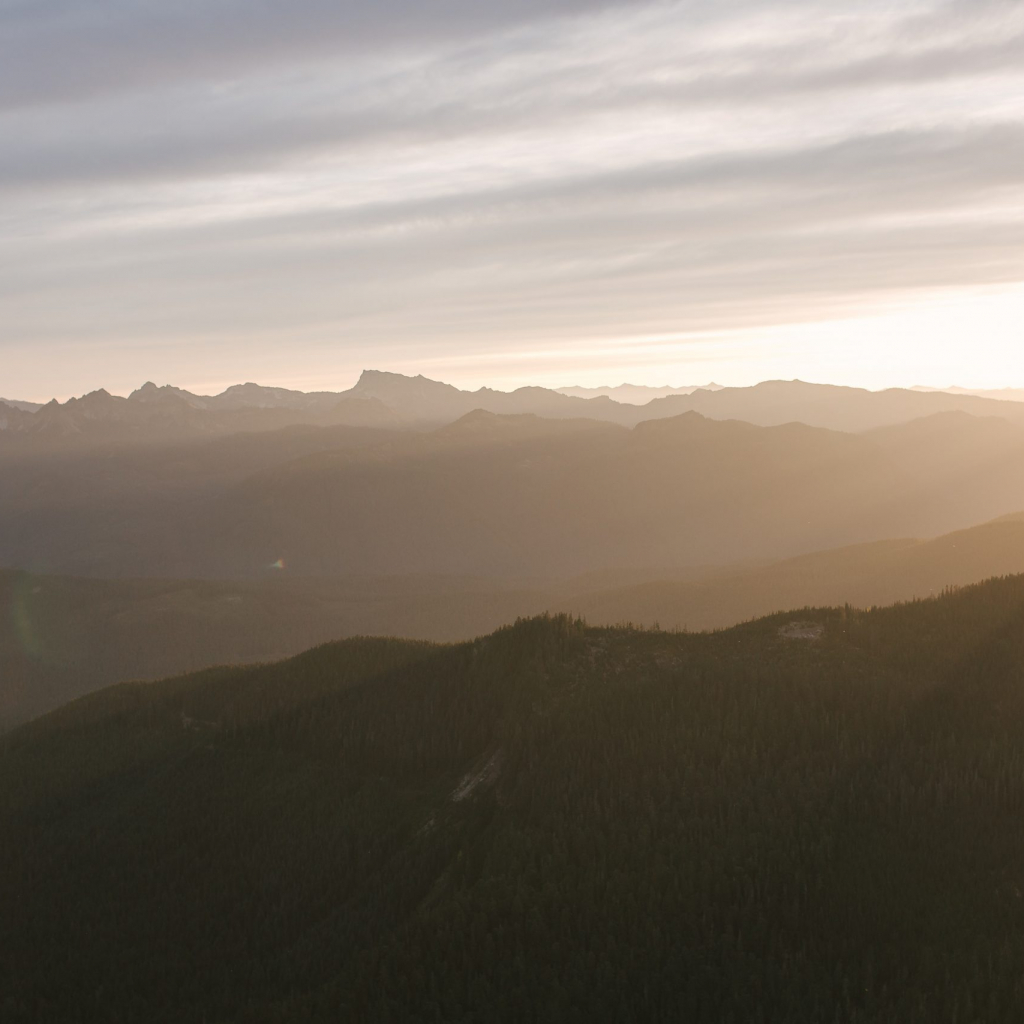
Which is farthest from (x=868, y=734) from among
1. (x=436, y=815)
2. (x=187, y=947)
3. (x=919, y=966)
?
(x=187, y=947)

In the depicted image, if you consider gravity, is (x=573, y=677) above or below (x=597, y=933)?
above

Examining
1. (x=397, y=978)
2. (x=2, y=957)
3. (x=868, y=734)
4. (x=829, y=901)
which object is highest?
(x=868, y=734)

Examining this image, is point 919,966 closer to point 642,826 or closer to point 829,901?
point 829,901

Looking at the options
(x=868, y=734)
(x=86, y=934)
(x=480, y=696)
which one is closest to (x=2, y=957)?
(x=86, y=934)

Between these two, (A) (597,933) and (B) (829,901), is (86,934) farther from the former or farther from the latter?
(B) (829,901)

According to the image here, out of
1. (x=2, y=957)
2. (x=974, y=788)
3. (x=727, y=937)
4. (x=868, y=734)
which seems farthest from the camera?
(x=2, y=957)

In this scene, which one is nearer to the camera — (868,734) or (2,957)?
(868,734)

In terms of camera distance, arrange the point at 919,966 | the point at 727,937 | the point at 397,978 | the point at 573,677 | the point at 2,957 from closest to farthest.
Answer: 1. the point at 919,966
2. the point at 727,937
3. the point at 397,978
4. the point at 2,957
5. the point at 573,677
